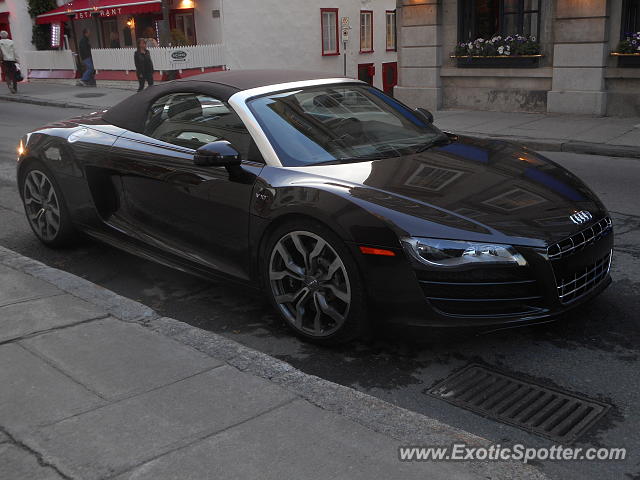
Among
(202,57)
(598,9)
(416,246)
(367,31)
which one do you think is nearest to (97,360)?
(416,246)

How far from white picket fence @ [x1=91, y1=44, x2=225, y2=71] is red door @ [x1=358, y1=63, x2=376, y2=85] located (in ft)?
23.7

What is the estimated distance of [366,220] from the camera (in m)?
3.84

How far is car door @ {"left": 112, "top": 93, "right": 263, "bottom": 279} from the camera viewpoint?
4.52 metres

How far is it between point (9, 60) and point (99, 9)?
380 cm

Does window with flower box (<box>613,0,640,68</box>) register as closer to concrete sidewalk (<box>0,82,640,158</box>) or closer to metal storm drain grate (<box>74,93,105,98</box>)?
concrete sidewalk (<box>0,82,640,158</box>)

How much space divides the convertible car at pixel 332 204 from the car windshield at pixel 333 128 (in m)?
0.01

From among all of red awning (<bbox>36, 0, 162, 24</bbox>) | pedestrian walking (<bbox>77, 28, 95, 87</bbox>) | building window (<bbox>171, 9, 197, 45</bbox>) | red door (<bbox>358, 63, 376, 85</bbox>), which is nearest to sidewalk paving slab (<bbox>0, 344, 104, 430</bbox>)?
red awning (<bbox>36, 0, 162, 24</bbox>)

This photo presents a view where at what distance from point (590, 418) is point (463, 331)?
729mm

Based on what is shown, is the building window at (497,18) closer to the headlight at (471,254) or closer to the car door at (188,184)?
the car door at (188,184)

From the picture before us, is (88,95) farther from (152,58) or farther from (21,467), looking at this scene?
(21,467)

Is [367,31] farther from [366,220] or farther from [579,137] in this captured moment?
[366,220]

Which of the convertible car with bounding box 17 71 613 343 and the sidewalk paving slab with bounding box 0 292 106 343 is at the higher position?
the convertible car with bounding box 17 71 613 343

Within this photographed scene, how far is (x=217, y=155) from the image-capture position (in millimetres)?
4344

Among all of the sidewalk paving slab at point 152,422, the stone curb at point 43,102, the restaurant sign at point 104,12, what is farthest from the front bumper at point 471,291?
the restaurant sign at point 104,12
